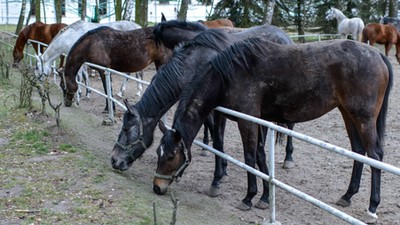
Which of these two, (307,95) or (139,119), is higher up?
(307,95)

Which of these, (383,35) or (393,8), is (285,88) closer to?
(383,35)

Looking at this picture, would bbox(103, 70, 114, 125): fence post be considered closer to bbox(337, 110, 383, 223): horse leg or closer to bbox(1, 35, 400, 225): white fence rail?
bbox(1, 35, 400, 225): white fence rail

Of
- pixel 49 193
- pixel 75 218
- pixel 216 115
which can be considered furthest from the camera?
pixel 216 115

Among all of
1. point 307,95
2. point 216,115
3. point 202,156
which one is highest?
point 307,95

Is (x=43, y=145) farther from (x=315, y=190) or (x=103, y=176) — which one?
(x=315, y=190)

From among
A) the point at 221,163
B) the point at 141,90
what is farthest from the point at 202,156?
the point at 141,90

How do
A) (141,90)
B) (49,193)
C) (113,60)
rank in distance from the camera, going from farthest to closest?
(141,90)
(113,60)
(49,193)

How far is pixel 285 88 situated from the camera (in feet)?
14.1

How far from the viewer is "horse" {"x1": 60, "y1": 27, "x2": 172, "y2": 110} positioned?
27.3 feet

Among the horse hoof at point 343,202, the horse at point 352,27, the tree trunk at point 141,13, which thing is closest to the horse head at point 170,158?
the horse hoof at point 343,202

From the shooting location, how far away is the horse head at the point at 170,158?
13.3 feet

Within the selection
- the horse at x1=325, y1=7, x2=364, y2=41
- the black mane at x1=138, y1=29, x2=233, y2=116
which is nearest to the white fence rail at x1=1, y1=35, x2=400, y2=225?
the black mane at x1=138, y1=29, x2=233, y2=116

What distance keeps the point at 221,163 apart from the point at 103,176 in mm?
1237

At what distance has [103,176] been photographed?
475 centimetres
